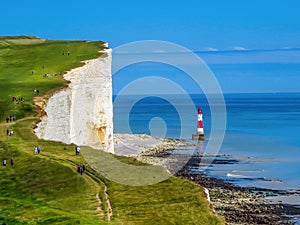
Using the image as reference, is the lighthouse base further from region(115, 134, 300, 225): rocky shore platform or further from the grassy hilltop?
the grassy hilltop

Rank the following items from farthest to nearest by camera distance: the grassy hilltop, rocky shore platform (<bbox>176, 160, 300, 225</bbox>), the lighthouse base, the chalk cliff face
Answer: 1. the lighthouse base
2. the chalk cliff face
3. rocky shore platform (<bbox>176, 160, 300, 225</bbox>)
4. the grassy hilltop

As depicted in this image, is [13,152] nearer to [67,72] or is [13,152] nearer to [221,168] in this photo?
[67,72]

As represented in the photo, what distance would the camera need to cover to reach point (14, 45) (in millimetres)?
69812

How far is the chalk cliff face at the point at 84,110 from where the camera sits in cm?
4434

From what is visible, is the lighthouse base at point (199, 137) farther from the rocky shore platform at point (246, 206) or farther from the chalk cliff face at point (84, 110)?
the rocky shore platform at point (246, 206)

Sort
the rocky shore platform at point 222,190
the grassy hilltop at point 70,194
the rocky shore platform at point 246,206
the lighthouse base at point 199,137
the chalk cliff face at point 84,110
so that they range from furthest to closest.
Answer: the lighthouse base at point 199,137 < the chalk cliff face at point 84,110 < the rocky shore platform at point 222,190 < the rocky shore platform at point 246,206 < the grassy hilltop at point 70,194

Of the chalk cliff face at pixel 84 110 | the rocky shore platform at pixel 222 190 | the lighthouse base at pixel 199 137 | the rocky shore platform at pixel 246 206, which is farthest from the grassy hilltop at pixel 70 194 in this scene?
the lighthouse base at pixel 199 137

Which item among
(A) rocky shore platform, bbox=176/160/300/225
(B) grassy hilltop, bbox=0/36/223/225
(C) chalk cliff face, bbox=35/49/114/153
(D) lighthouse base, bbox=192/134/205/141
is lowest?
(A) rocky shore platform, bbox=176/160/300/225

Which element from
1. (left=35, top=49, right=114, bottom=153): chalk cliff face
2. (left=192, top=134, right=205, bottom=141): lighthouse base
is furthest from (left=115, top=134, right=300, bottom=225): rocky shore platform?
(left=35, top=49, right=114, bottom=153): chalk cliff face

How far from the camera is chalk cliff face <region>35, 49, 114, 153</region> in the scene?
4434cm

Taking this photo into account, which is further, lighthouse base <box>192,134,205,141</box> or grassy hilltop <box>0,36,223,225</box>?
lighthouse base <box>192,134,205,141</box>

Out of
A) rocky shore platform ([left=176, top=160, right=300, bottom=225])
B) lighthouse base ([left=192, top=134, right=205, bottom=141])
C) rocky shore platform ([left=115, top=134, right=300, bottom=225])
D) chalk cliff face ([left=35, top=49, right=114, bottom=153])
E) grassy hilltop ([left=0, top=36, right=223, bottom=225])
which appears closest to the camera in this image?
grassy hilltop ([left=0, top=36, right=223, bottom=225])

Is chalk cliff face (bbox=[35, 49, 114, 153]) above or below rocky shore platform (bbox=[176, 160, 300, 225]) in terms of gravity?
above

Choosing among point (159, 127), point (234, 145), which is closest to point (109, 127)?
point (234, 145)
